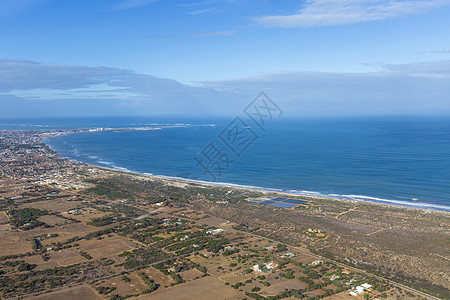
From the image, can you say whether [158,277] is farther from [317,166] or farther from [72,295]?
[317,166]

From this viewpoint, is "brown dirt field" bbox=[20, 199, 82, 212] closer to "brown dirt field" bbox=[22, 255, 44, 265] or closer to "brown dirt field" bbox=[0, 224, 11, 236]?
"brown dirt field" bbox=[0, 224, 11, 236]

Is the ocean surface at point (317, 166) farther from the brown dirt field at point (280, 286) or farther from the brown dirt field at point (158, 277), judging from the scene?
the brown dirt field at point (158, 277)

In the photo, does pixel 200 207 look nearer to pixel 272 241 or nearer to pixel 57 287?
pixel 272 241

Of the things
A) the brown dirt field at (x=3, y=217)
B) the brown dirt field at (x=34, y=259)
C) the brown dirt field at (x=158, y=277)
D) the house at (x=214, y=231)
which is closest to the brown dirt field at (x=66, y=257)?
the brown dirt field at (x=34, y=259)

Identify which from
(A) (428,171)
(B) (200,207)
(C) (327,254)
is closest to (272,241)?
(C) (327,254)

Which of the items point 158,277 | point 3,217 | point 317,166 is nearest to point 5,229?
point 3,217
